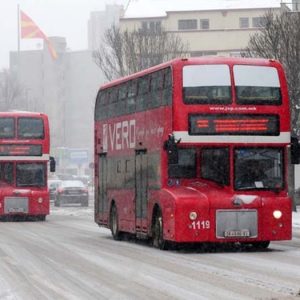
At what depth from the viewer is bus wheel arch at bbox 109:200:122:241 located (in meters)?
27.6

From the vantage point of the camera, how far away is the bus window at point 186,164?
22.5 metres

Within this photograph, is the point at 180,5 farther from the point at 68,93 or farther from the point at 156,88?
the point at 156,88

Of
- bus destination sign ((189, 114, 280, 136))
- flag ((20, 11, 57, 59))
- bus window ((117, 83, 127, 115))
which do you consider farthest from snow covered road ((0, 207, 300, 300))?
flag ((20, 11, 57, 59))

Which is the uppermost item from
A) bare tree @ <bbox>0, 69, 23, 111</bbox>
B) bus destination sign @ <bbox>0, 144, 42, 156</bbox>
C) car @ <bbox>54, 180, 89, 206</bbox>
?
bare tree @ <bbox>0, 69, 23, 111</bbox>

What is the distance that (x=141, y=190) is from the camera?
24969mm

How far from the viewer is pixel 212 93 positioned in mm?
22391

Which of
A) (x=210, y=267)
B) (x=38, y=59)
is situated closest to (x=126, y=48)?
(x=210, y=267)

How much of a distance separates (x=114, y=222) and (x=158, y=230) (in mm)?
4591

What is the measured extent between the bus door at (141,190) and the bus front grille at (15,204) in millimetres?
16840

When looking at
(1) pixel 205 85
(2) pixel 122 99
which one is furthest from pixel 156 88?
(2) pixel 122 99

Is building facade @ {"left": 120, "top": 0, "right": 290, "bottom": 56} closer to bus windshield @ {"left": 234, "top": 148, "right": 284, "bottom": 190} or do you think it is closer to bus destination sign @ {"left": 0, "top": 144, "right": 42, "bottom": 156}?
bus destination sign @ {"left": 0, "top": 144, "right": 42, "bottom": 156}

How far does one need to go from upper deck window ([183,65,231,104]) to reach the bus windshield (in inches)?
44.6

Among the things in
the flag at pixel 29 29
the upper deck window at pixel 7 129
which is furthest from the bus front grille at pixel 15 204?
the flag at pixel 29 29

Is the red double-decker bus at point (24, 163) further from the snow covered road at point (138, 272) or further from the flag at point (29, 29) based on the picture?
the flag at point (29, 29)
